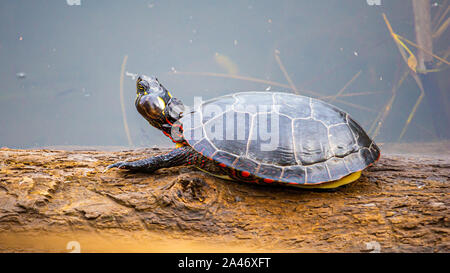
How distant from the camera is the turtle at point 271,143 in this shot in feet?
5.41

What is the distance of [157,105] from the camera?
2.15 m

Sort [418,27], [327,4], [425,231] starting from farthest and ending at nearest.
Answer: [327,4], [418,27], [425,231]

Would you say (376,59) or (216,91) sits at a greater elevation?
(376,59)

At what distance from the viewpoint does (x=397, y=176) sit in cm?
195

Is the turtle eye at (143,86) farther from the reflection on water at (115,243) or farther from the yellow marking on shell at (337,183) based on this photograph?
the yellow marking on shell at (337,183)

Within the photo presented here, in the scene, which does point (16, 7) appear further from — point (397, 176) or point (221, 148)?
point (397, 176)

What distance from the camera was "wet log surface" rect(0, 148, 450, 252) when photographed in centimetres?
133

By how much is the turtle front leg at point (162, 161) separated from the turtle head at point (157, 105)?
16.6 inches

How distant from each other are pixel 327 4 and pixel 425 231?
12.3m

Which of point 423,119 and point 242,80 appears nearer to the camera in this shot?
point 423,119

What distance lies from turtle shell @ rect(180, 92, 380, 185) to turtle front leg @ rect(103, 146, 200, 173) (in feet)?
0.38

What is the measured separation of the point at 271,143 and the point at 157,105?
102 cm

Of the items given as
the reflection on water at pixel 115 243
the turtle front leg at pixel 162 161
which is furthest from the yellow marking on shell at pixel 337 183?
the turtle front leg at pixel 162 161
